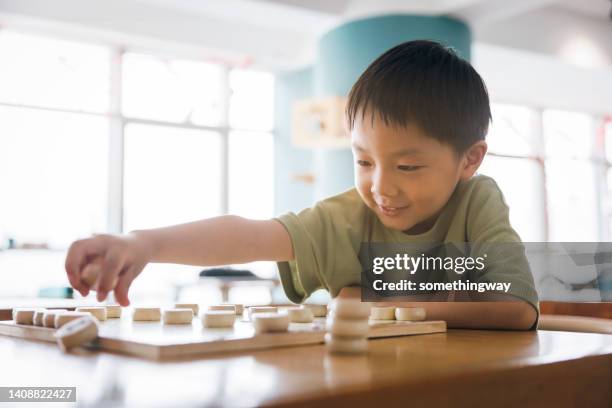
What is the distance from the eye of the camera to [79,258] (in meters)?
0.68

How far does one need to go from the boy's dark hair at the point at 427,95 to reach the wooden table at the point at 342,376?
431 millimetres

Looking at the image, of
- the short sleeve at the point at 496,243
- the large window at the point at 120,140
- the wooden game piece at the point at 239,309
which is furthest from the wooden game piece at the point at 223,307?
the large window at the point at 120,140

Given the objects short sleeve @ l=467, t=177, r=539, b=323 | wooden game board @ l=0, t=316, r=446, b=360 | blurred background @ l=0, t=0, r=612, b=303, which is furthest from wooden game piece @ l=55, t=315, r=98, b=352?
blurred background @ l=0, t=0, r=612, b=303

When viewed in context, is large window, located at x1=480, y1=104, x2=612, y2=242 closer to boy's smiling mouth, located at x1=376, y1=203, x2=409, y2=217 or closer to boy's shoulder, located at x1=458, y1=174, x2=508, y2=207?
boy's shoulder, located at x1=458, y1=174, x2=508, y2=207

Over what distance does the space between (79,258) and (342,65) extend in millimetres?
5399

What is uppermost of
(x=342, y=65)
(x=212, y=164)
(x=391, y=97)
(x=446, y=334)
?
(x=342, y=65)

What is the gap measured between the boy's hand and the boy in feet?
0.40

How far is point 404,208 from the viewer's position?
→ 105 cm

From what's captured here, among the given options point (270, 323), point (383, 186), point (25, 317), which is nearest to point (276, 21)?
point (383, 186)

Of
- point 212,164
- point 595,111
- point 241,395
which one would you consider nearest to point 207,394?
point 241,395

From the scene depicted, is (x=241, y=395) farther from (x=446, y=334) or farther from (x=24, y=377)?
(x=446, y=334)

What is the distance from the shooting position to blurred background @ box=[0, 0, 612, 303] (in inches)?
229

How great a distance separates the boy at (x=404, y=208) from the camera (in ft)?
3.13

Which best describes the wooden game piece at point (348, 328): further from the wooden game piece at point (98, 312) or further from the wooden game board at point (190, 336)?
the wooden game piece at point (98, 312)
